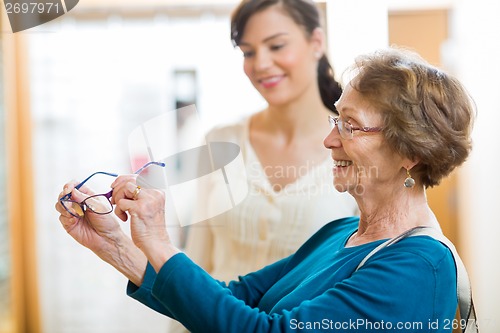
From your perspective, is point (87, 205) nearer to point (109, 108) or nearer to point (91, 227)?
point (91, 227)

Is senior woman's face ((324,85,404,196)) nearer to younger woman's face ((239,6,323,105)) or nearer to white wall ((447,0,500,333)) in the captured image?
younger woman's face ((239,6,323,105))

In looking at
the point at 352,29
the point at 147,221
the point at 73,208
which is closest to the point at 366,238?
the point at 147,221

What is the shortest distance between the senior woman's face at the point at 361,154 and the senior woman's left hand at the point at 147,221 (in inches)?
10.6

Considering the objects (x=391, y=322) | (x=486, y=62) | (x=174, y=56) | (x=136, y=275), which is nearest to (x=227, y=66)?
(x=174, y=56)

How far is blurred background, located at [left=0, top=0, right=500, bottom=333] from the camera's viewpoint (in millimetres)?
1854

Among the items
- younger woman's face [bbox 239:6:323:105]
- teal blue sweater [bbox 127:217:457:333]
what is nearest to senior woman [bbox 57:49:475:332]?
teal blue sweater [bbox 127:217:457:333]

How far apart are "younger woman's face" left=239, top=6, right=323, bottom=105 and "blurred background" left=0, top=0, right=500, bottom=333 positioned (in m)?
0.55

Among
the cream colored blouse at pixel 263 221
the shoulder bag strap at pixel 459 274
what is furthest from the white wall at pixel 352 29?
the shoulder bag strap at pixel 459 274

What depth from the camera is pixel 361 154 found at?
897 millimetres

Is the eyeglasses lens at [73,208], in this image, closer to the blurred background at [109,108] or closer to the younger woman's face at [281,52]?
the younger woman's face at [281,52]

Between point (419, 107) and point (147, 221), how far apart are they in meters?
0.40

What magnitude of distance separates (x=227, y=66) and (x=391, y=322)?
146cm

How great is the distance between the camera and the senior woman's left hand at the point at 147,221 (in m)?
0.83

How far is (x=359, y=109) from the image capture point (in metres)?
0.88
